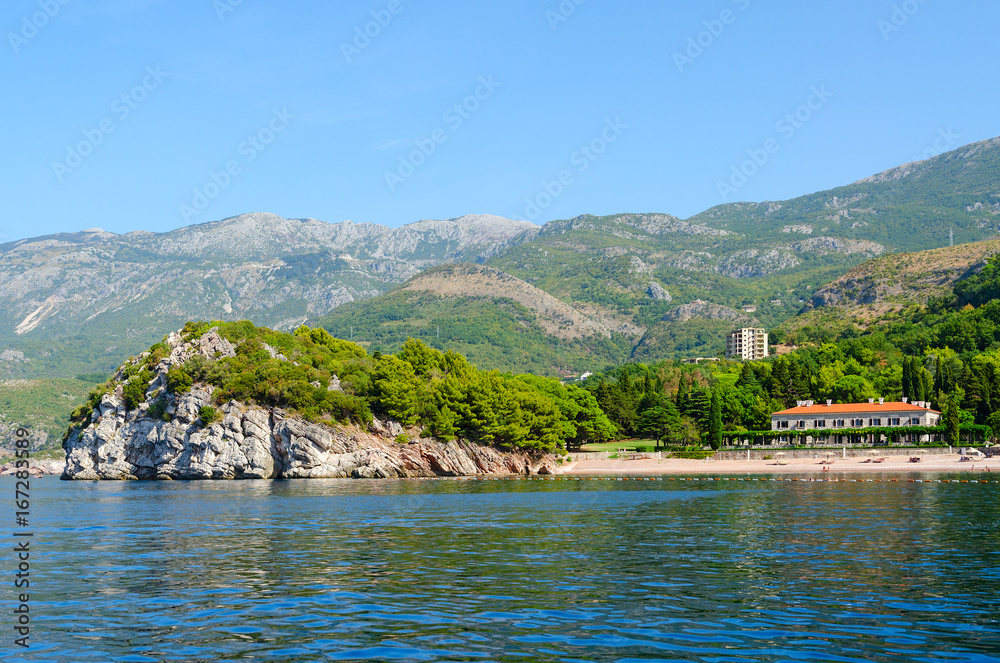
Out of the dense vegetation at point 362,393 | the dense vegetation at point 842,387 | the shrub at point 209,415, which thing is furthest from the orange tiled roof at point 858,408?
the shrub at point 209,415

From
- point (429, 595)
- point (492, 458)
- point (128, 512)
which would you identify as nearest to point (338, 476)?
point (492, 458)

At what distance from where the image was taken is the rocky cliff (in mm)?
121375

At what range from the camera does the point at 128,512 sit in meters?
68.3

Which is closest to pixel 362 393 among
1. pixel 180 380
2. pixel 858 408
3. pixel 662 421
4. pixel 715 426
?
pixel 180 380

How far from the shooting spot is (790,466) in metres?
122

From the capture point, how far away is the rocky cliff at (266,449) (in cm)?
12138

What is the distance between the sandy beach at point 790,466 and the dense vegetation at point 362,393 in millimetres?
9058

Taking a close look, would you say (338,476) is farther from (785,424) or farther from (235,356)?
(785,424)

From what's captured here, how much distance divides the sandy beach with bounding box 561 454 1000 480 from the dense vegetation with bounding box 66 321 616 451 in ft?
29.7

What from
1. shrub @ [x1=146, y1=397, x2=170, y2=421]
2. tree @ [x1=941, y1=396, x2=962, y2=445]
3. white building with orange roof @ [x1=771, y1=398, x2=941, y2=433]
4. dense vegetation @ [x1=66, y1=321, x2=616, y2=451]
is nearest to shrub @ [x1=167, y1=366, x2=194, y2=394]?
dense vegetation @ [x1=66, y1=321, x2=616, y2=451]

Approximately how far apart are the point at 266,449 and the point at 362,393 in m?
15.7

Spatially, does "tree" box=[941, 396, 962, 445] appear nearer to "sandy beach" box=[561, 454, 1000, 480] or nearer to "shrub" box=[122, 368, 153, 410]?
"sandy beach" box=[561, 454, 1000, 480]

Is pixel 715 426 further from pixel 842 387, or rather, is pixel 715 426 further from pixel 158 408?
pixel 158 408

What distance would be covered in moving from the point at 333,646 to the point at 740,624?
1100cm
